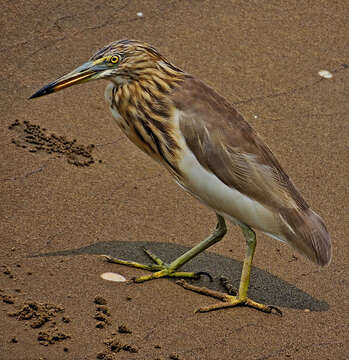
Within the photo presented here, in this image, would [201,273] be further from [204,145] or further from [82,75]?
[82,75]

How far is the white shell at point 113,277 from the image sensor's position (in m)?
4.64

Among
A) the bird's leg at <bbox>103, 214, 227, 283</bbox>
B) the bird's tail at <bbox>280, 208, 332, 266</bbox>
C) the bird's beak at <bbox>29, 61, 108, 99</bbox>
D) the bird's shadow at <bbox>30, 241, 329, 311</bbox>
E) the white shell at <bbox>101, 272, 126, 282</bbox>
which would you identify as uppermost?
the bird's beak at <bbox>29, 61, 108, 99</bbox>

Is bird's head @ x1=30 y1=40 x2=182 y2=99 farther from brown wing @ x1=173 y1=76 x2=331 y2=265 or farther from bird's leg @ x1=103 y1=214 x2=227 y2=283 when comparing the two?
bird's leg @ x1=103 y1=214 x2=227 y2=283

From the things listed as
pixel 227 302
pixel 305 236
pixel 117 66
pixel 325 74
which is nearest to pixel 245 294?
pixel 227 302

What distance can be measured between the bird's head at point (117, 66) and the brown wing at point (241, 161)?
240 millimetres

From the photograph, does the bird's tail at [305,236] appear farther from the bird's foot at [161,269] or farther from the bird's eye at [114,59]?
the bird's eye at [114,59]

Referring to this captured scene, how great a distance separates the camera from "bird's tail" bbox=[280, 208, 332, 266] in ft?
14.6

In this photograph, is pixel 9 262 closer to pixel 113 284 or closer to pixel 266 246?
pixel 113 284

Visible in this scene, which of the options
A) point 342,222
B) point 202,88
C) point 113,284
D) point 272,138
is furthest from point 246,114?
point 113,284

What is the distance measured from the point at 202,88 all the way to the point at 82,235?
1209mm

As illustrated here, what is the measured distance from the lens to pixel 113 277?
4.66 m

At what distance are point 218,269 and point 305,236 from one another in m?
0.69

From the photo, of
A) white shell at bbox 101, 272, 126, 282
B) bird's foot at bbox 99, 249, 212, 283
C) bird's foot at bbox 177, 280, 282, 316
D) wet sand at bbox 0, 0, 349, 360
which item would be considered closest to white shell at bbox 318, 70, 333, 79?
wet sand at bbox 0, 0, 349, 360

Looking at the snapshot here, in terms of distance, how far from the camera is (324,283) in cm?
487
